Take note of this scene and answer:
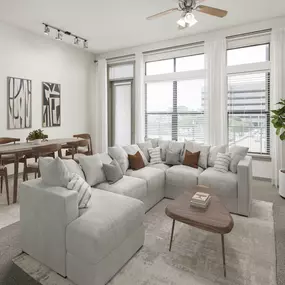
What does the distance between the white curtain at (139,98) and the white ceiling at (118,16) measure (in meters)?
0.67

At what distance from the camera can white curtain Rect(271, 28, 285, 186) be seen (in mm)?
4090

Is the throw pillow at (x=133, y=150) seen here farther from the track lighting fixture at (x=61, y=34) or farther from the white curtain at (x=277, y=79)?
the track lighting fixture at (x=61, y=34)

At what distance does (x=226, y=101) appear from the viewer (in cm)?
471

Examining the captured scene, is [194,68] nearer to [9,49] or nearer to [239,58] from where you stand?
[239,58]

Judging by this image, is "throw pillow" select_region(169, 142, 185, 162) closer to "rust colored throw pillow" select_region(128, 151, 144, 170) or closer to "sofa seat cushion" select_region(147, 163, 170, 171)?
"sofa seat cushion" select_region(147, 163, 170, 171)

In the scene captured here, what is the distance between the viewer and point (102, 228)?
1.73 m

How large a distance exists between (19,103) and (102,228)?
4.02 meters

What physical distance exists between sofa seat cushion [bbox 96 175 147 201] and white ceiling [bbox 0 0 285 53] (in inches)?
112

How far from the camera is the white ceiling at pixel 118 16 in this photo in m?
3.62

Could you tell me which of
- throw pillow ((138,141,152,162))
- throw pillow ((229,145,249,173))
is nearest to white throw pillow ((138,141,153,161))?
throw pillow ((138,141,152,162))

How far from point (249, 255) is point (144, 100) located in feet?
14.5

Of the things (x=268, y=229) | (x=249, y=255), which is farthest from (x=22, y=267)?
(x=268, y=229)

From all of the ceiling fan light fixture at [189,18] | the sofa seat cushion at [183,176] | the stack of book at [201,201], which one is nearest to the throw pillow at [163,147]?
the sofa seat cushion at [183,176]

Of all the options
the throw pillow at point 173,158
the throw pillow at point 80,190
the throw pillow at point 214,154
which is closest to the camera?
the throw pillow at point 80,190
